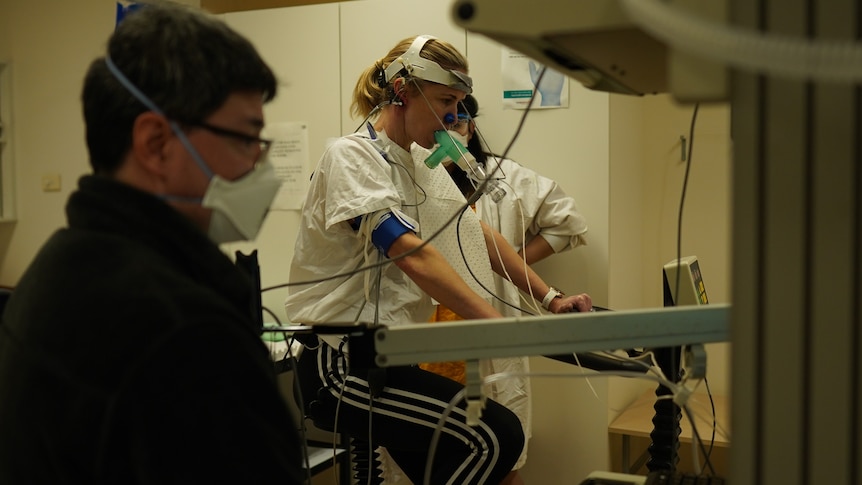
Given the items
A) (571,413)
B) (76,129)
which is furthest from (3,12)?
(571,413)

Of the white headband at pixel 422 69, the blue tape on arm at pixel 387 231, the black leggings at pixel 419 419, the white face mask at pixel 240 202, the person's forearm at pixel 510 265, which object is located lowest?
the black leggings at pixel 419 419

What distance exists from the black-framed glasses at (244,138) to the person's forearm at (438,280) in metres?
0.82

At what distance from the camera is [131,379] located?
766 mm

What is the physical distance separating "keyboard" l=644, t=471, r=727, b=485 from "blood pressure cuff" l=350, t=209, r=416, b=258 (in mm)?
855

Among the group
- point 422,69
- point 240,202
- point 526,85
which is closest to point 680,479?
point 240,202

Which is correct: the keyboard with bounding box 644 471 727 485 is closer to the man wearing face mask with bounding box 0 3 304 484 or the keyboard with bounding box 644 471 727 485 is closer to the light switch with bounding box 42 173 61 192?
the man wearing face mask with bounding box 0 3 304 484

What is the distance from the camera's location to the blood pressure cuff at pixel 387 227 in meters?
1.89

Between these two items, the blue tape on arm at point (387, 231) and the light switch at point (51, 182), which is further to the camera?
the light switch at point (51, 182)

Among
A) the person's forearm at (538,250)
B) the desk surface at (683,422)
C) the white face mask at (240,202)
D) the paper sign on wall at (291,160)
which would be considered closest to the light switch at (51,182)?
the paper sign on wall at (291,160)

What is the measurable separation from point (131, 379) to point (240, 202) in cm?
32

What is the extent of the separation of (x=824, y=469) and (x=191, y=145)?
71 cm

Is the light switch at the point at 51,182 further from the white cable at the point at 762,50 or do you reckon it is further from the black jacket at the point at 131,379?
the white cable at the point at 762,50

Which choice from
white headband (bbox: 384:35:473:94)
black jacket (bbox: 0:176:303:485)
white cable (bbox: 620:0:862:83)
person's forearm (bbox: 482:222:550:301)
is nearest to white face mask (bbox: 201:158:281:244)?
black jacket (bbox: 0:176:303:485)

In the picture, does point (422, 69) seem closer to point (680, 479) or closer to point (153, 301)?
point (680, 479)
